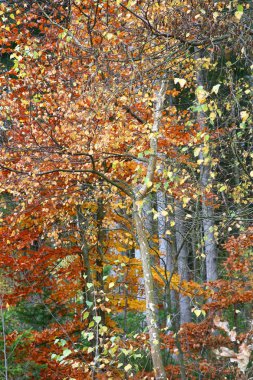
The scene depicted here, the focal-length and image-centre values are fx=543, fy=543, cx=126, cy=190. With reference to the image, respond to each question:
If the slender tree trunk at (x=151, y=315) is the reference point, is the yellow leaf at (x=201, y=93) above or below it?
above

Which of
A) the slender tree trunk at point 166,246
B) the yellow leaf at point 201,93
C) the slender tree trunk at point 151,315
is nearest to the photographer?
the yellow leaf at point 201,93

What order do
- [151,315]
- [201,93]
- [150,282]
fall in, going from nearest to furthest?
[201,93] → [151,315] → [150,282]

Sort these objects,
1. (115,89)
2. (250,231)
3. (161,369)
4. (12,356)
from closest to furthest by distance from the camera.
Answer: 1. (161,369)
2. (115,89)
3. (12,356)
4. (250,231)

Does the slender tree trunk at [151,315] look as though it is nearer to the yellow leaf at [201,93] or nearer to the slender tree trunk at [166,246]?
the slender tree trunk at [166,246]

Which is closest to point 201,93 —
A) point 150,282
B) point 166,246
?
point 150,282

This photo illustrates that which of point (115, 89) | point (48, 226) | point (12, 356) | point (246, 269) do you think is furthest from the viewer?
point (48, 226)

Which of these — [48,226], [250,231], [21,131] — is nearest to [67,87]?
[21,131]

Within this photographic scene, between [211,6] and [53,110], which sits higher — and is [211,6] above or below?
below

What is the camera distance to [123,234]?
997cm

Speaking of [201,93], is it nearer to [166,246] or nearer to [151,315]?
[151,315]

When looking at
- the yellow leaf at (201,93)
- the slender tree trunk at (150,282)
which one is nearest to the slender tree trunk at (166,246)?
the slender tree trunk at (150,282)

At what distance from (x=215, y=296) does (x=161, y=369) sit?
4046 millimetres

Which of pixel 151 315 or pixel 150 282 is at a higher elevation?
pixel 150 282

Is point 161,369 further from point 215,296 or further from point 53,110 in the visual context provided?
point 53,110
